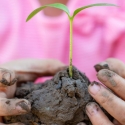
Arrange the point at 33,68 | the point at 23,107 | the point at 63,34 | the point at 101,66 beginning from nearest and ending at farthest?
the point at 23,107 < the point at 101,66 < the point at 33,68 < the point at 63,34

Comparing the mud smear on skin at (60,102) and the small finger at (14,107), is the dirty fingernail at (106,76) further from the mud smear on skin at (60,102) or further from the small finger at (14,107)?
the small finger at (14,107)

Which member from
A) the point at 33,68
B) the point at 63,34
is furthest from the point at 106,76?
the point at 63,34

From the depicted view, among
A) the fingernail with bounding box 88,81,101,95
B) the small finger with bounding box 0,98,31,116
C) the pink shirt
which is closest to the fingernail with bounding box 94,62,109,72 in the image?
the fingernail with bounding box 88,81,101,95

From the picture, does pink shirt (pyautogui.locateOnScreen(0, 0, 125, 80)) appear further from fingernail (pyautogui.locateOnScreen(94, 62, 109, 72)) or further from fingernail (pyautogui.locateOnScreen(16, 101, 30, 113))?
fingernail (pyautogui.locateOnScreen(16, 101, 30, 113))

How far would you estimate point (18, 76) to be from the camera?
0.86 meters

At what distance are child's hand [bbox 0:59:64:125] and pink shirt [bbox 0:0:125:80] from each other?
32 cm

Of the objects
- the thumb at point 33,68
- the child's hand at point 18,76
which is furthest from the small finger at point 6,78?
the thumb at point 33,68

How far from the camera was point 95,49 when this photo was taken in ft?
4.07

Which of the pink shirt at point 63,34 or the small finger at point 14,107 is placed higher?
the pink shirt at point 63,34

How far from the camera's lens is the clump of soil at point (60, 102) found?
673 mm

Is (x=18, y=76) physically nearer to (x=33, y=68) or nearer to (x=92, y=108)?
(x=33, y=68)

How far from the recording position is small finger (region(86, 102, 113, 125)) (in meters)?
0.67

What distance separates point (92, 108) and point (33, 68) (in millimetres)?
322

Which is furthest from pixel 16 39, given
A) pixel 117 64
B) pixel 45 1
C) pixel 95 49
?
pixel 117 64
